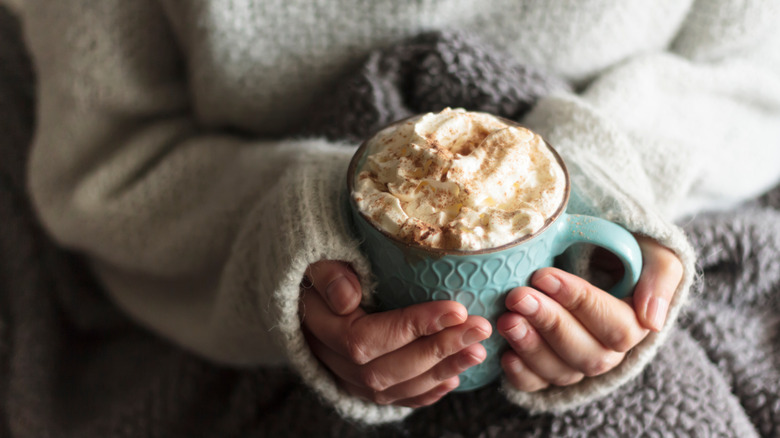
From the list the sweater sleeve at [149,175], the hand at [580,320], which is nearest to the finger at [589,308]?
the hand at [580,320]

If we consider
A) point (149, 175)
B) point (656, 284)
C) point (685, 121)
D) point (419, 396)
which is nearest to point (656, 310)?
point (656, 284)

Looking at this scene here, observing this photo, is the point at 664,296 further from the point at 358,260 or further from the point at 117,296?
the point at 117,296

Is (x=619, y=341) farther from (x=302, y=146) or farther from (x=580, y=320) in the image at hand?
(x=302, y=146)

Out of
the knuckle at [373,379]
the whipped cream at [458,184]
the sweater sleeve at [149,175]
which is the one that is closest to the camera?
the whipped cream at [458,184]

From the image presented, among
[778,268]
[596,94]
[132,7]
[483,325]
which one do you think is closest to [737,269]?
[778,268]

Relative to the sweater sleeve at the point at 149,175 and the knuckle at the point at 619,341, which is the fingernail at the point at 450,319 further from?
the sweater sleeve at the point at 149,175

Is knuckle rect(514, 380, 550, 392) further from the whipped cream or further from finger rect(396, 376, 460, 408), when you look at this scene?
the whipped cream

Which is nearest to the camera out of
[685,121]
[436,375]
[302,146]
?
[436,375]
